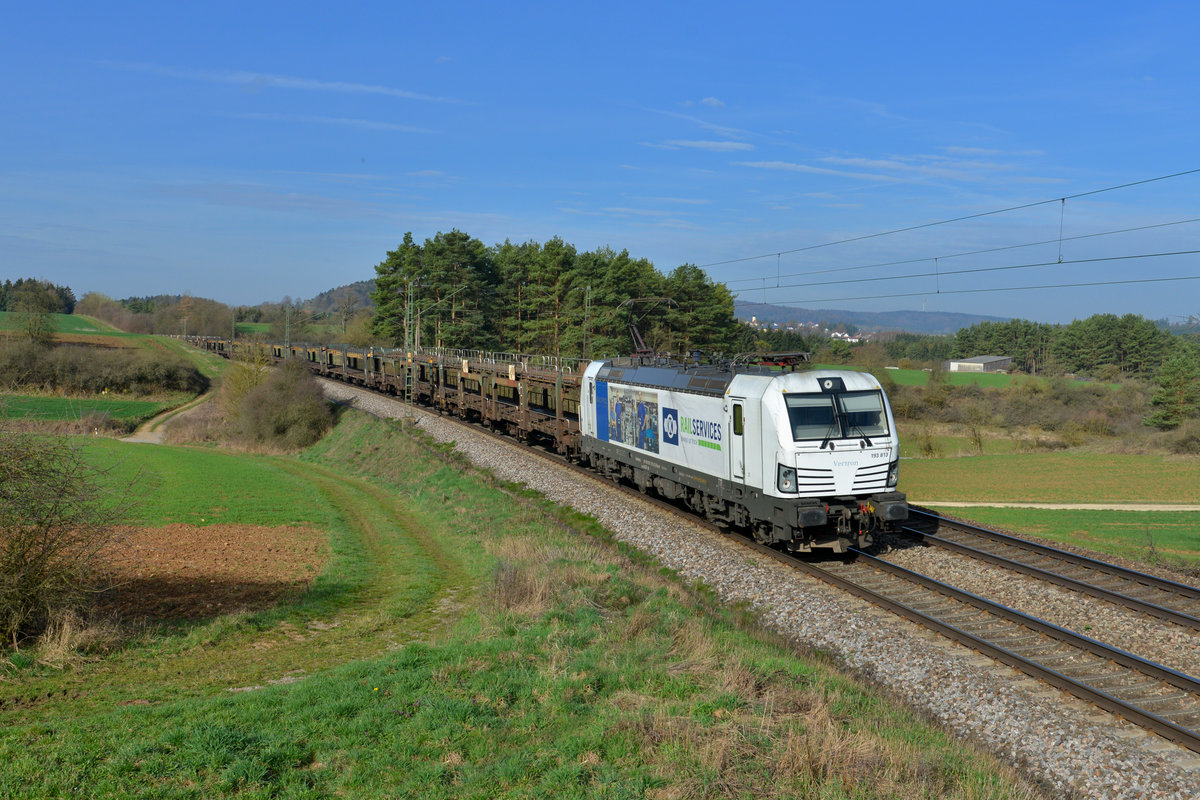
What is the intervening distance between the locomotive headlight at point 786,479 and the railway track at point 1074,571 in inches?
162

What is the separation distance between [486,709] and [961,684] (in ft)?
19.6

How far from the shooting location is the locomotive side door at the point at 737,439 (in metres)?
16.5

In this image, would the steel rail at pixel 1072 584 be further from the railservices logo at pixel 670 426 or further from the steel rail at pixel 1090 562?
the railservices logo at pixel 670 426

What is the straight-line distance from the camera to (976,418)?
66250 mm

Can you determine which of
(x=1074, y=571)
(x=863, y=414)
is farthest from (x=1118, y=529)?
(x=863, y=414)

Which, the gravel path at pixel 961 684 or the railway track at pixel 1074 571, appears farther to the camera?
the railway track at pixel 1074 571

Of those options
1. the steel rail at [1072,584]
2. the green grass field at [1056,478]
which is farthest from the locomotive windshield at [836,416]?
the green grass field at [1056,478]

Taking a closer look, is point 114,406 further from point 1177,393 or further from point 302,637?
point 1177,393

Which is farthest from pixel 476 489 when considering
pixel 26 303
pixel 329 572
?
pixel 26 303

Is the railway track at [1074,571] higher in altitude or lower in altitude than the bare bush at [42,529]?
lower

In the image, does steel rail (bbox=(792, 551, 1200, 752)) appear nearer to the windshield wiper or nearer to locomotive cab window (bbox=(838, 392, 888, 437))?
the windshield wiper

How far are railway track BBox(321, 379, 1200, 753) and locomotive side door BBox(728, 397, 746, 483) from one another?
1959mm

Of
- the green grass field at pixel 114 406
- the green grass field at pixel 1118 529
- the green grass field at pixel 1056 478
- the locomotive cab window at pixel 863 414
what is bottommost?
the green grass field at pixel 1056 478

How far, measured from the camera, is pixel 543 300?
218ft
